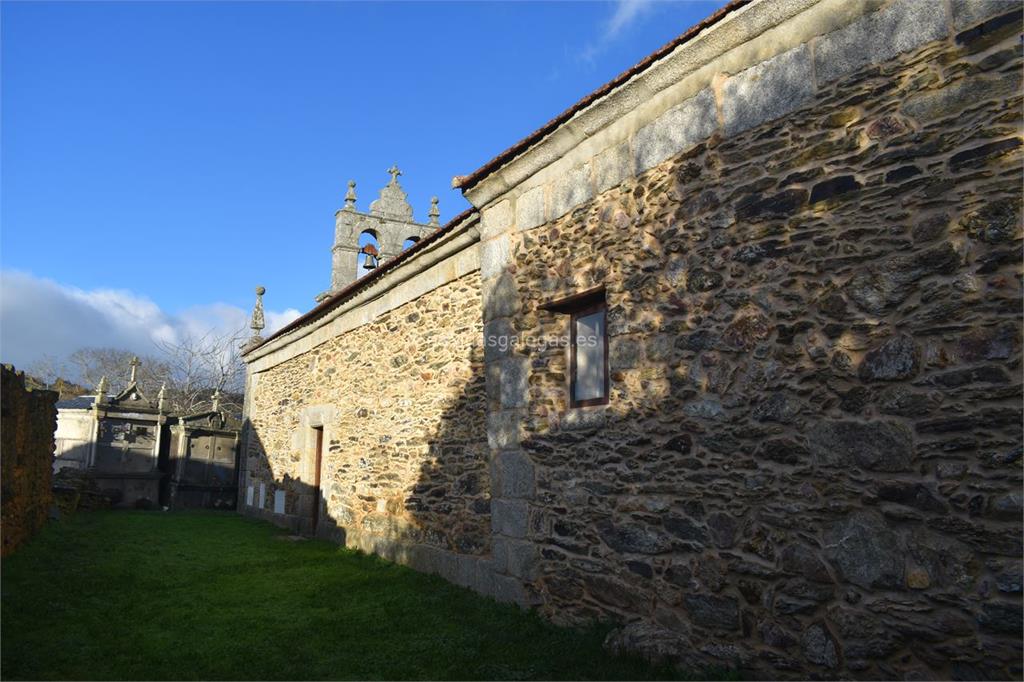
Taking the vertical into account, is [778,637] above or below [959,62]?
below

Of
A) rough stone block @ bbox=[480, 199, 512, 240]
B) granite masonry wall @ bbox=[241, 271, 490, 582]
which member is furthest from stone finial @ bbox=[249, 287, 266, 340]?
rough stone block @ bbox=[480, 199, 512, 240]

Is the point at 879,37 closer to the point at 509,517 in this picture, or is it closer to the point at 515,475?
the point at 515,475

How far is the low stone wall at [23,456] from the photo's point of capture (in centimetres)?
598

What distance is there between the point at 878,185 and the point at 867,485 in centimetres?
157

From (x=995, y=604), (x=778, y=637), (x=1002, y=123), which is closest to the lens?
(x=995, y=604)

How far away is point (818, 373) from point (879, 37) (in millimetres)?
1841

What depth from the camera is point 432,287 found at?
7402 mm

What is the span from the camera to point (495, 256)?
6.14m

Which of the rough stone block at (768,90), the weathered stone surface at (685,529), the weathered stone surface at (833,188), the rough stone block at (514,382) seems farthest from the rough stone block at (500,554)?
the rough stone block at (768,90)

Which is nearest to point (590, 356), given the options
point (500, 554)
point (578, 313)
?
point (578, 313)

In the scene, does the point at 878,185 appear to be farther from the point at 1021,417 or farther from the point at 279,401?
the point at 279,401

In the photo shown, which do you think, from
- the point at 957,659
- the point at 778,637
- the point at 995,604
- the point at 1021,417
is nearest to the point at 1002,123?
the point at 1021,417

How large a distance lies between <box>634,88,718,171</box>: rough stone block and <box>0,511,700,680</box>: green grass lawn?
3.40 meters

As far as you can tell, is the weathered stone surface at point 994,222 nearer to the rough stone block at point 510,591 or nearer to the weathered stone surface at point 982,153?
the weathered stone surface at point 982,153
